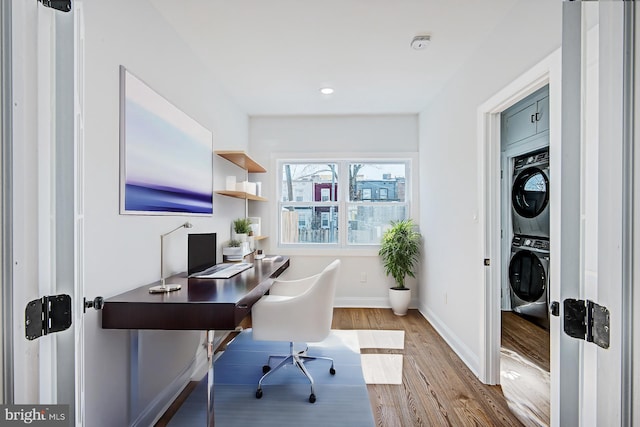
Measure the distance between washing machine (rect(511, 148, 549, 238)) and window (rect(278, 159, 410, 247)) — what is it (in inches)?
50.2

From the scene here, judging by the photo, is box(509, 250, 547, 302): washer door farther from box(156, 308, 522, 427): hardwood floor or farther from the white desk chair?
the white desk chair

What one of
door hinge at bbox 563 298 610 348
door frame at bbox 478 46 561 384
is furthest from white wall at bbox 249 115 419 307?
door hinge at bbox 563 298 610 348

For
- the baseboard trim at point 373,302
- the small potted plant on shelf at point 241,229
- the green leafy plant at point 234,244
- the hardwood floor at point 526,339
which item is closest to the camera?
the hardwood floor at point 526,339

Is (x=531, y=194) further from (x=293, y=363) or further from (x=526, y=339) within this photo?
(x=293, y=363)

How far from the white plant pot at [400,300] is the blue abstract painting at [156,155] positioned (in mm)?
2484

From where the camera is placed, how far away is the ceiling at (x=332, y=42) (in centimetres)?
202

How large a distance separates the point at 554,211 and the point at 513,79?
888 mm

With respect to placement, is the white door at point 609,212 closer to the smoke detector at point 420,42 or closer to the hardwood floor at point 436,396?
the hardwood floor at point 436,396

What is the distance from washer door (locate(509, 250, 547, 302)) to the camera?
10.4ft

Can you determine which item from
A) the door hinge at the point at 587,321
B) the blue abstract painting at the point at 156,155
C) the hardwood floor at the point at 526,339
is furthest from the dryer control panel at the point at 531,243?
the blue abstract painting at the point at 156,155

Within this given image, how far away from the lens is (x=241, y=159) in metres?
3.23

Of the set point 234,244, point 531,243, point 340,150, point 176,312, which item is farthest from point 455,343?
point 340,150

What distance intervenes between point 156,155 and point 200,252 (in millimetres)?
738

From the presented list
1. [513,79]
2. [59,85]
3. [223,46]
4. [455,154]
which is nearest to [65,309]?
[59,85]
